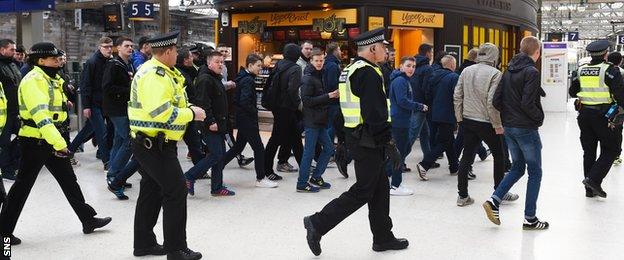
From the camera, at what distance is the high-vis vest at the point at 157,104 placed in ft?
12.6

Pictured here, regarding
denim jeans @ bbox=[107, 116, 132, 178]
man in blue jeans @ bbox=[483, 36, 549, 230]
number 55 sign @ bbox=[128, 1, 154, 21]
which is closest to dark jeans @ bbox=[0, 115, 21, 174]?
denim jeans @ bbox=[107, 116, 132, 178]

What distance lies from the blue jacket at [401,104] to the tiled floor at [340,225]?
72cm

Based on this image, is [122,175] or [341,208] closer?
[341,208]

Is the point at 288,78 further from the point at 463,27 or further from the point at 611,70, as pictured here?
the point at 463,27

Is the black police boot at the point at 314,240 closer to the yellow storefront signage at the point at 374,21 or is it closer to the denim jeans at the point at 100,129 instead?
the denim jeans at the point at 100,129

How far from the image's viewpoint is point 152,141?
395 centimetres

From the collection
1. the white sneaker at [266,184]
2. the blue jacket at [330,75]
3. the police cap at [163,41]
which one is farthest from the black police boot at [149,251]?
the blue jacket at [330,75]

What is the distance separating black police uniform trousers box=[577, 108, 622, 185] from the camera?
19.7 feet

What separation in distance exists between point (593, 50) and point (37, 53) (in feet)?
15.3

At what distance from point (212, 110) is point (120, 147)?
1172 mm

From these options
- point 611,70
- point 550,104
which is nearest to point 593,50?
point 611,70

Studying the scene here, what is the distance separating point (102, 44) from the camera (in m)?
7.09

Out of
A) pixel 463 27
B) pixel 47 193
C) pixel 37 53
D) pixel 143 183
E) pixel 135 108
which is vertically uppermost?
Result: pixel 463 27

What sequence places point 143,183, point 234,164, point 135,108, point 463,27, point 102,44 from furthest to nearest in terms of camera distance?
point 463,27
point 234,164
point 102,44
point 143,183
point 135,108
